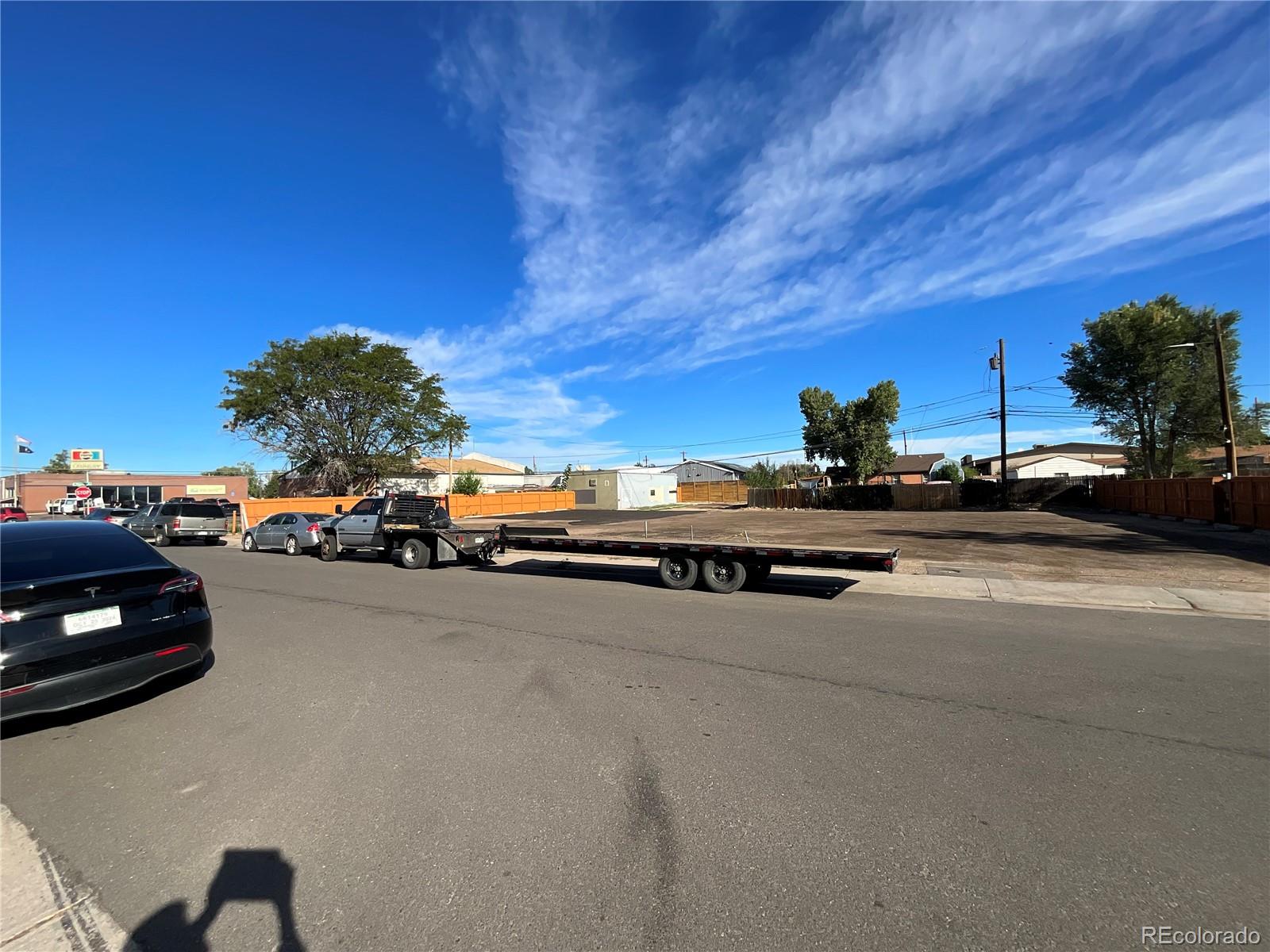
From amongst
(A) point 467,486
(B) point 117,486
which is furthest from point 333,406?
(B) point 117,486

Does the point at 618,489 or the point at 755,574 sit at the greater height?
the point at 618,489

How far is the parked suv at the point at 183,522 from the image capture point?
24719 mm

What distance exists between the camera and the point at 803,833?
305 cm

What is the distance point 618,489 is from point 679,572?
140 feet

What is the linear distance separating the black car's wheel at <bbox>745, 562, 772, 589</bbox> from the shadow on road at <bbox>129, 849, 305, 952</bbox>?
8818 mm

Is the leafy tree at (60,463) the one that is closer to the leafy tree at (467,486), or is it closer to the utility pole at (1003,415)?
the leafy tree at (467,486)

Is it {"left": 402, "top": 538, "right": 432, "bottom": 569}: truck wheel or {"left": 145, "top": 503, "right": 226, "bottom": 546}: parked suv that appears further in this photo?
{"left": 145, "top": 503, "right": 226, "bottom": 546}: parked suv

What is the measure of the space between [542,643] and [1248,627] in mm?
9055

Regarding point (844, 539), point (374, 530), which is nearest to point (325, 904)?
point (374, 530)

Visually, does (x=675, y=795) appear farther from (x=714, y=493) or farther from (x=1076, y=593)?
(x=714, y=493)

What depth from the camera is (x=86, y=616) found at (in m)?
4.43

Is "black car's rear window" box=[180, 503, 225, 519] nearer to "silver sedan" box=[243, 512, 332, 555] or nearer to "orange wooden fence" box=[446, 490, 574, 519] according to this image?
"silver sedan" box=[243, 512, 332, 555]
